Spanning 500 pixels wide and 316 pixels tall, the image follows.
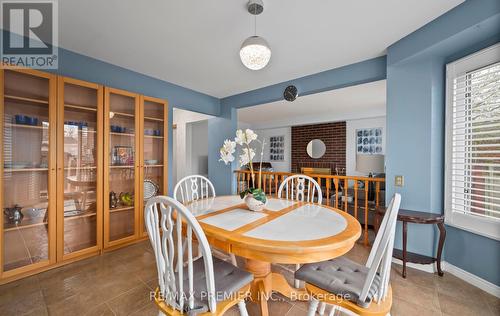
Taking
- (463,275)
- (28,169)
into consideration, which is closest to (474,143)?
(463,275)

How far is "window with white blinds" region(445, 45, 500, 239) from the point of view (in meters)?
1.78

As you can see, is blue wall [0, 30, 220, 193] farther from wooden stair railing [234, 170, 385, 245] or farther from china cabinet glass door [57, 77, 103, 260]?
wooden stair railing [234, 170, 385, 245]

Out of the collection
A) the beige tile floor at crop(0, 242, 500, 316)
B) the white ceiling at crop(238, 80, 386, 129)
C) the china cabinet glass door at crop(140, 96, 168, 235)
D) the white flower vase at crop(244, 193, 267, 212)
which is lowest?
the beige tile floor at crop(0, 242, 500, 316)

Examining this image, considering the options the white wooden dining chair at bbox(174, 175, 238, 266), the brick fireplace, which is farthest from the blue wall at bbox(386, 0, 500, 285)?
the brick fireplace

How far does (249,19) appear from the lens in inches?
72.4

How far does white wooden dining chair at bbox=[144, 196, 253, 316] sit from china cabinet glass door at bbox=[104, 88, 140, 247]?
1994 millimetres

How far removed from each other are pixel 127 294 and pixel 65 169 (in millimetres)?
1512

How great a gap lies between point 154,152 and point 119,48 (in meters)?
1.40

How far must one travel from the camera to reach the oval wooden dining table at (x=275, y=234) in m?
1.04

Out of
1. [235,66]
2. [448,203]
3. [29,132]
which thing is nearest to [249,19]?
[235,66]

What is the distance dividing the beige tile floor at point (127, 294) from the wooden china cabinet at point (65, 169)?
0.29 m

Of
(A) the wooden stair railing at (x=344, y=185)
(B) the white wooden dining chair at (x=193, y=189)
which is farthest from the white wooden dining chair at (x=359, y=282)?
(A) the wooden stair railing at (x=344, y=185)

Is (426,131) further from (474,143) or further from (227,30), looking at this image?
(227,30)

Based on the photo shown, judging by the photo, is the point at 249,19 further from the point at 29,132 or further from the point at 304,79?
the point at 29,132
